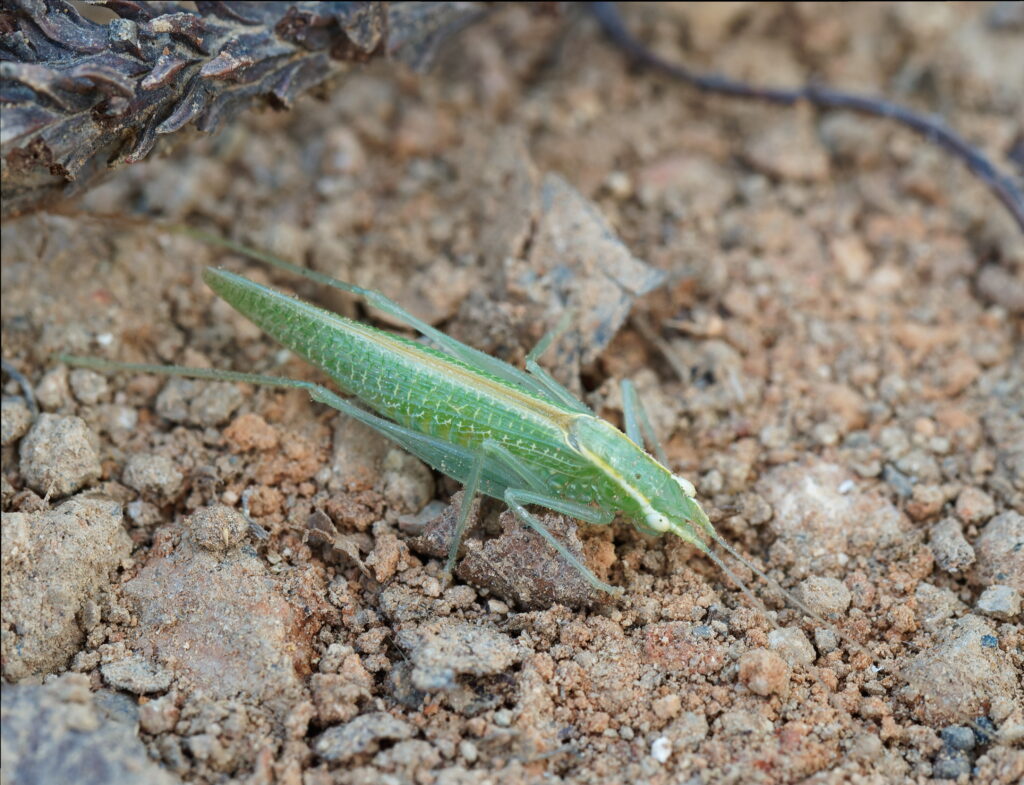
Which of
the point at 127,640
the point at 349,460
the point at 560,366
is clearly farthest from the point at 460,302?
the point at 127,640

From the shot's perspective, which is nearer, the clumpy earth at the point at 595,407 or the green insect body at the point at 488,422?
the clumpy earth at the point at 595,407

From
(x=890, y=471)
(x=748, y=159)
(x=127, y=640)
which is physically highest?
(x=748, y=159)

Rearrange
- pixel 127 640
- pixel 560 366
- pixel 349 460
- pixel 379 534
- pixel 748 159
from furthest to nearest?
1. pixel 748 159
2. pixel 560 366
3. pixel 349 460
4. pixel 379 534
5. pixel 127 640

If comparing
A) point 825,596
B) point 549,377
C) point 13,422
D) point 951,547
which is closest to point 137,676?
point 13,422

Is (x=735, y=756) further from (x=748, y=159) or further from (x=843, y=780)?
(x=748, y=159)

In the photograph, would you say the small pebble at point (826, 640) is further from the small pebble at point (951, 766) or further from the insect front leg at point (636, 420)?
the insect front leg at point (636, 420)

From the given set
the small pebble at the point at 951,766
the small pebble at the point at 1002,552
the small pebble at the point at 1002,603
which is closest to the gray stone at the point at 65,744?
the small pebble at the point at 951,766

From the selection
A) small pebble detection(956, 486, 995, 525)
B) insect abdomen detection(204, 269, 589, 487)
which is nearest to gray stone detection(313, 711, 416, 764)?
insect abdomen detection(204, 269, 589, 487)
